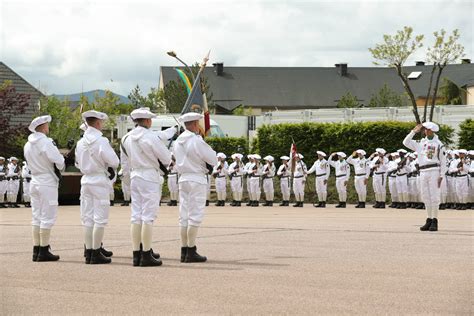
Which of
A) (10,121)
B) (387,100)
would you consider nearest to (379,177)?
(10,121)

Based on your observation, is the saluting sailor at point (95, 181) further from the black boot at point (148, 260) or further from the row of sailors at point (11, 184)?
the row of sailors at point (11, 184)

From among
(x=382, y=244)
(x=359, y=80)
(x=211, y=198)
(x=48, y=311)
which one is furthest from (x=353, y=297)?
(x=359, y=80)

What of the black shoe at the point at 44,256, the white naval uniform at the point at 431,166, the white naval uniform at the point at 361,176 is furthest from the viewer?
the white naval uniform at the point at 361,176

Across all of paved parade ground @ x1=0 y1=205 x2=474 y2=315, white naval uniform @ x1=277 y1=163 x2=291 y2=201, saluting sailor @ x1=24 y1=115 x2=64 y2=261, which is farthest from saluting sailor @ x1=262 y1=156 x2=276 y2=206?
saluting sailor @ x1=24 y1=115 x2=64 y2=261

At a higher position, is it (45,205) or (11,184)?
(11,184)

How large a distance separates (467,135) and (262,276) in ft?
88.2

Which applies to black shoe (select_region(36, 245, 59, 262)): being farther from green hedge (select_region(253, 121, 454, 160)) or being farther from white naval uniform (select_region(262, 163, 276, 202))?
green hedge (select_region(253, 121, 454, 160))

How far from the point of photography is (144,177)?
12242 millimetres

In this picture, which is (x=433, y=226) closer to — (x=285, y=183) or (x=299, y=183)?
(x=299, y=183)

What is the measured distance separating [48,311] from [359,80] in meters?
88.9

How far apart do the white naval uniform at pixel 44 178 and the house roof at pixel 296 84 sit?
258 ft

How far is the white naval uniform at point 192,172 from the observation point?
12.5 meters

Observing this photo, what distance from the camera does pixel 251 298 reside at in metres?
9.28

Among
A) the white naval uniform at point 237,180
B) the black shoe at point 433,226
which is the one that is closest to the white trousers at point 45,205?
the black shoe at point 433,226
